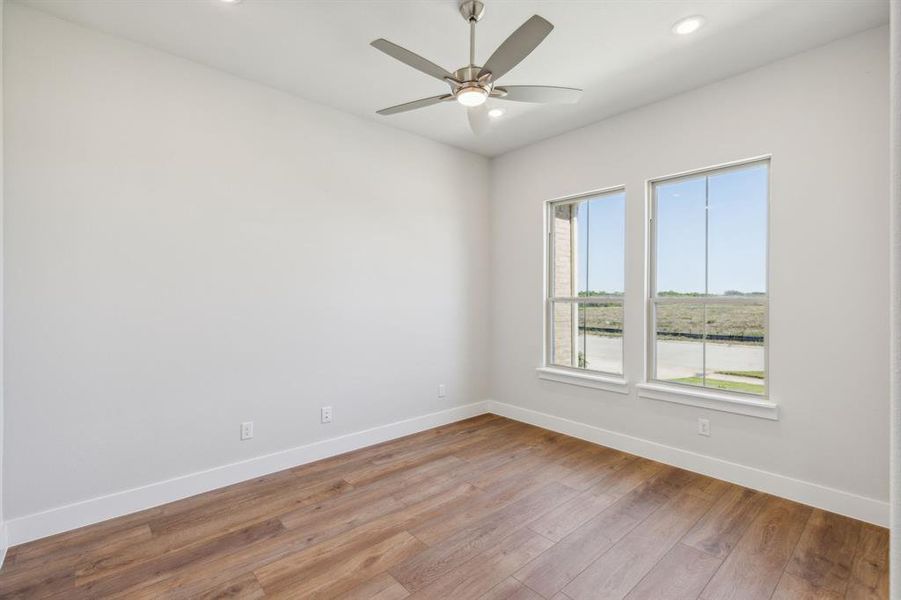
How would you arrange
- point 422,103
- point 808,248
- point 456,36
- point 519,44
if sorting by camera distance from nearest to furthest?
1. point 519,44
2. point 422,103
3. point 456,36
4. point 808,248

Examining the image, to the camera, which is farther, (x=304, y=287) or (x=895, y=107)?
(x=304, y=287)

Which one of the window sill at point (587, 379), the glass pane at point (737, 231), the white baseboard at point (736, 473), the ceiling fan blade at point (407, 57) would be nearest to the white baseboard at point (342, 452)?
the white baseboard at point (736, 473)

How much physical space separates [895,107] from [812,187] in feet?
10.6

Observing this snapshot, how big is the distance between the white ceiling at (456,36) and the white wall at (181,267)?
276 millimetres

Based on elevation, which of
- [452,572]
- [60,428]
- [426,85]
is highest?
[426,85]

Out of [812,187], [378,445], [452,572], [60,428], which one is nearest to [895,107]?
[452,572]

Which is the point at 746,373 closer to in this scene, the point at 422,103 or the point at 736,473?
the point at 736,473

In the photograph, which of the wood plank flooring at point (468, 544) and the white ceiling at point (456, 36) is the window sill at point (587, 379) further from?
the white ceiling at point (456, 36)

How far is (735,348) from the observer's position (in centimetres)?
307

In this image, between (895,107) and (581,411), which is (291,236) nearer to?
(581,411)

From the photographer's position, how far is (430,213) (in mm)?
4238

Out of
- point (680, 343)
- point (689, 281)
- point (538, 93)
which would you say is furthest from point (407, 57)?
point (680, 343)

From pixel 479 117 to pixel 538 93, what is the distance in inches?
15.8

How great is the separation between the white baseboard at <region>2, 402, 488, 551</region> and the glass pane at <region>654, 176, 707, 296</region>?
2.66m
